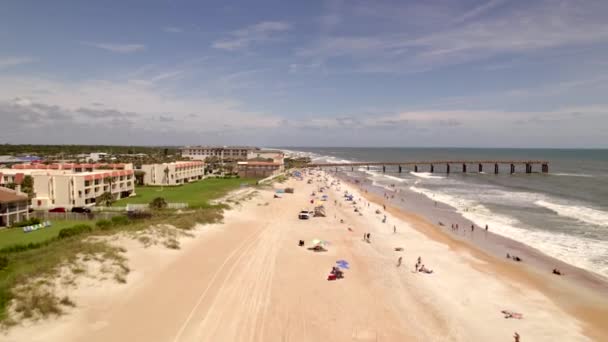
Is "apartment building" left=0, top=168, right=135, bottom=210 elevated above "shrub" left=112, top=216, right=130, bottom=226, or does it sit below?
above

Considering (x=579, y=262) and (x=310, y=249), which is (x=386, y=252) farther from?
(x=579, y=262)

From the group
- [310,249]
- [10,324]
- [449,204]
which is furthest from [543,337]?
[449,204]

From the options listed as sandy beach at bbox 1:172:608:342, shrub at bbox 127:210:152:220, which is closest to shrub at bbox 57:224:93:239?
shrub at bbox 127:210:152:220

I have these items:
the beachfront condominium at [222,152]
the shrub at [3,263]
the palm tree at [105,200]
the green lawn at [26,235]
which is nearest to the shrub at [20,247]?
the green lawn at [26,235]

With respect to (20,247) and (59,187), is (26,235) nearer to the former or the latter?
(20,247)

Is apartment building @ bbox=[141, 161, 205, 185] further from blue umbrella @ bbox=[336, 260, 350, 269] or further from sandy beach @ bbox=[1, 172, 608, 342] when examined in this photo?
blue umbrella @ bbox=[336, 260, 350, 269]

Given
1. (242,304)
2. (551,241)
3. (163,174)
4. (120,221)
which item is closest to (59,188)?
(120,221)
